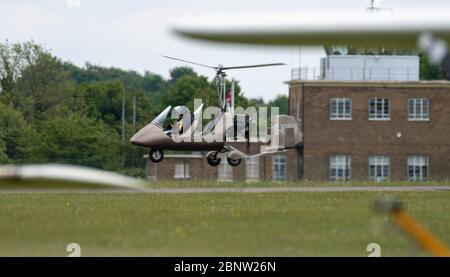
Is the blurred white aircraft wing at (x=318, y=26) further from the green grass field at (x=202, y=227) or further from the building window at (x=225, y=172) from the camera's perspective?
the building window at (x=225, y=172)

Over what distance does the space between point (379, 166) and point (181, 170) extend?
11975 mm

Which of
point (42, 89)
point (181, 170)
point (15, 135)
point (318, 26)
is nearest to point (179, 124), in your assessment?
point (318, 26)

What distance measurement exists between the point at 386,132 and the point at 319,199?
46132mm

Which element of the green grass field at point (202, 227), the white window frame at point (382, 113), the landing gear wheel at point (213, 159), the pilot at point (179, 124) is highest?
the white window frame at point (382, 113)

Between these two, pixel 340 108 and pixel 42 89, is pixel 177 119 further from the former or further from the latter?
pixel 42 89

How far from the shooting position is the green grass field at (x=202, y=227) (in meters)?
16.7

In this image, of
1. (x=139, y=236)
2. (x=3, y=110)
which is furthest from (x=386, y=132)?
(x=139, y=236)

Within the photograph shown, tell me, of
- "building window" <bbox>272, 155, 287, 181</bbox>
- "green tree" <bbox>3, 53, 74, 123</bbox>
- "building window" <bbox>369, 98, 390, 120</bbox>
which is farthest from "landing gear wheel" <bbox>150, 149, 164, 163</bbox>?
"green tree" <bbox>3, 53, 74, 123</bbox>

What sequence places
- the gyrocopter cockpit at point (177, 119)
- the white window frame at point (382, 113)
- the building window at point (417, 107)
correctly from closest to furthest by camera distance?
the gyrocopter cockpit at point (177, 119) → the white window frame at point (382, 113) → the building window at point (417, 107)

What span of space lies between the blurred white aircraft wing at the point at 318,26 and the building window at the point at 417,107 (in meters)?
60.0

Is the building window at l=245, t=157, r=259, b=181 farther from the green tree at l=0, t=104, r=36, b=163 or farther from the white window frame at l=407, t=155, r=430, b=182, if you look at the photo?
the green tree at l=0, t=104, r=36, b=163

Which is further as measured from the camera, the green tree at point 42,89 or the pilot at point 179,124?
the green tree at point 42,89

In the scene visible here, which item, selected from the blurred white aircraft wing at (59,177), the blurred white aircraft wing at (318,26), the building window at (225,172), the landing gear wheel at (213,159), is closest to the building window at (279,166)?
the building window at (225,172)

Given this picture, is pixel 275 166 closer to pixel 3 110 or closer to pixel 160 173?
pixel 160 173
